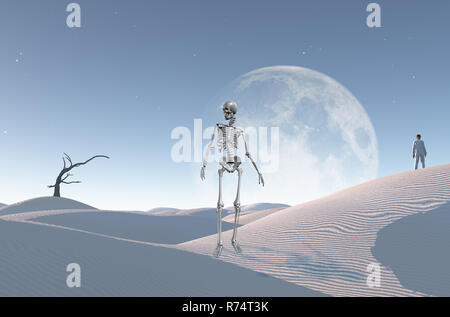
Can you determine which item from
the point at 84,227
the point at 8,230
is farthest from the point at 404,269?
the point at 84,227

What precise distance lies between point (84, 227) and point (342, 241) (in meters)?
14.4

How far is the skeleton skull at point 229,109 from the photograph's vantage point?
5711mm

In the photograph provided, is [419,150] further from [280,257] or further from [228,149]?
[228,149]

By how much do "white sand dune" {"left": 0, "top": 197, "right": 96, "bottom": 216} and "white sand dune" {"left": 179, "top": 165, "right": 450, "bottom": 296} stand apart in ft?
67.7

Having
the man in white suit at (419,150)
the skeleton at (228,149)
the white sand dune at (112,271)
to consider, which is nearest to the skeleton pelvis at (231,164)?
the skeleton at (228,149)

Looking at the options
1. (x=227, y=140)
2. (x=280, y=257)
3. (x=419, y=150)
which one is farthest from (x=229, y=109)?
(x=419, y=150)

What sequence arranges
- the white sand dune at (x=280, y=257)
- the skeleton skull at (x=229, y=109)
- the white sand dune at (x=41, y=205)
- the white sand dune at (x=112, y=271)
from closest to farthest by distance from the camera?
the white sand dune at (x=112, y=271) < the white sand dune at (x=280, y=257) < the skeleton skull at (x=229, y=109) < the white sand dune at (x=41, y=205)

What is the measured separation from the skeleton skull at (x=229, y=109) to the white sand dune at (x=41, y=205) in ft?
76.2

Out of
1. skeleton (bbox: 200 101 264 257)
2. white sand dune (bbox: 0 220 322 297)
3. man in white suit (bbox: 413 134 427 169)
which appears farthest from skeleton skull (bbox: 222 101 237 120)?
man in white suit (bbox: 413 134 427 169)

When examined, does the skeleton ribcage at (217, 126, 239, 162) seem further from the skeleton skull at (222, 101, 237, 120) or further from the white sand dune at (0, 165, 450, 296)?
the white sand dune at (0, 165, 450, 296)

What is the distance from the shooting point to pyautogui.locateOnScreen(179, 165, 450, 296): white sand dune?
17.5 feet

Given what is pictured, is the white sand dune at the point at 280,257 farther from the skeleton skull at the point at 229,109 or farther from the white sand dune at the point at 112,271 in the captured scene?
the skeleton skull at the point at 229,109

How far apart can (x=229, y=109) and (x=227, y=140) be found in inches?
24.3
